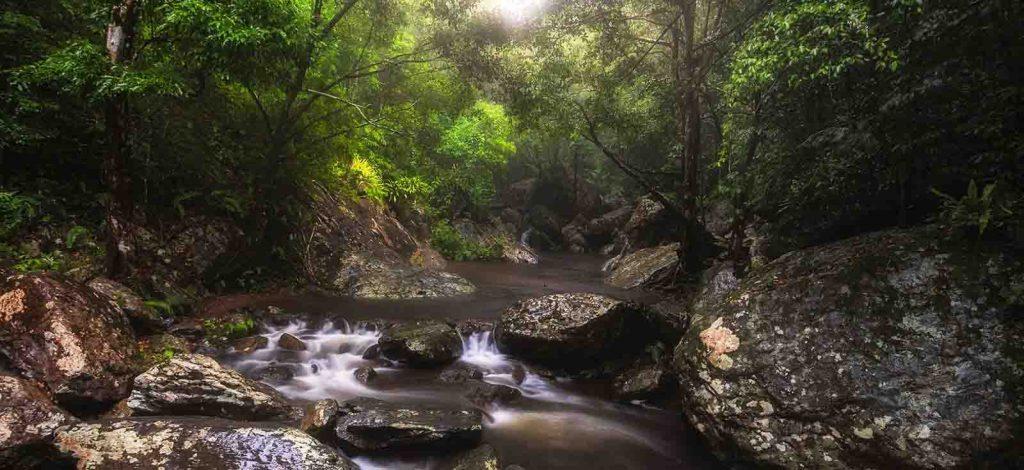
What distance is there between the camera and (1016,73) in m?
4.92

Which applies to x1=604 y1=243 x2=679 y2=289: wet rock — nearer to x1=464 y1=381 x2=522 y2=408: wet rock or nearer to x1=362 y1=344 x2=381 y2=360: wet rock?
x1=464 y1=381 x2=522 y2=408: wet rock

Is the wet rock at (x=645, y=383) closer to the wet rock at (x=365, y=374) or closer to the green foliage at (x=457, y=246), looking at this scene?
the wet rock at (x=365, y=374)

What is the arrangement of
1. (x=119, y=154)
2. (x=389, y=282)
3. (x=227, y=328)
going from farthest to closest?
(x=389, y=282) < (x=227, y=328) < (x=119, y=154)

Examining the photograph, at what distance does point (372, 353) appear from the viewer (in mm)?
8391

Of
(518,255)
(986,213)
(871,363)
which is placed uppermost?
(986,213)

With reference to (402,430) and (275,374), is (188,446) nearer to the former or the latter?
(402,430)

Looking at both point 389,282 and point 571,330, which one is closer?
point 571,330

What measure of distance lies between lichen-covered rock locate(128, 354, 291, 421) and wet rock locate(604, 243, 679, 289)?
10057 mm

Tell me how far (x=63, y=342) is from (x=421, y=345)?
14.5 ft

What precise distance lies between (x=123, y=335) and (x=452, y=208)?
17.5m

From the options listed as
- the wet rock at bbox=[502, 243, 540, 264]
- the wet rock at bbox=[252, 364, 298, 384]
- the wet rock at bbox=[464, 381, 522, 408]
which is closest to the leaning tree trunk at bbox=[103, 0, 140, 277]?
the wet rock at bbox=[252, 364, 298, 384]

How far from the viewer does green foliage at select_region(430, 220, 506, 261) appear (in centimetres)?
2003

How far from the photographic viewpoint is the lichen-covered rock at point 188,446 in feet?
13.5

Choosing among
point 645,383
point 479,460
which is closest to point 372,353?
point 479,460
